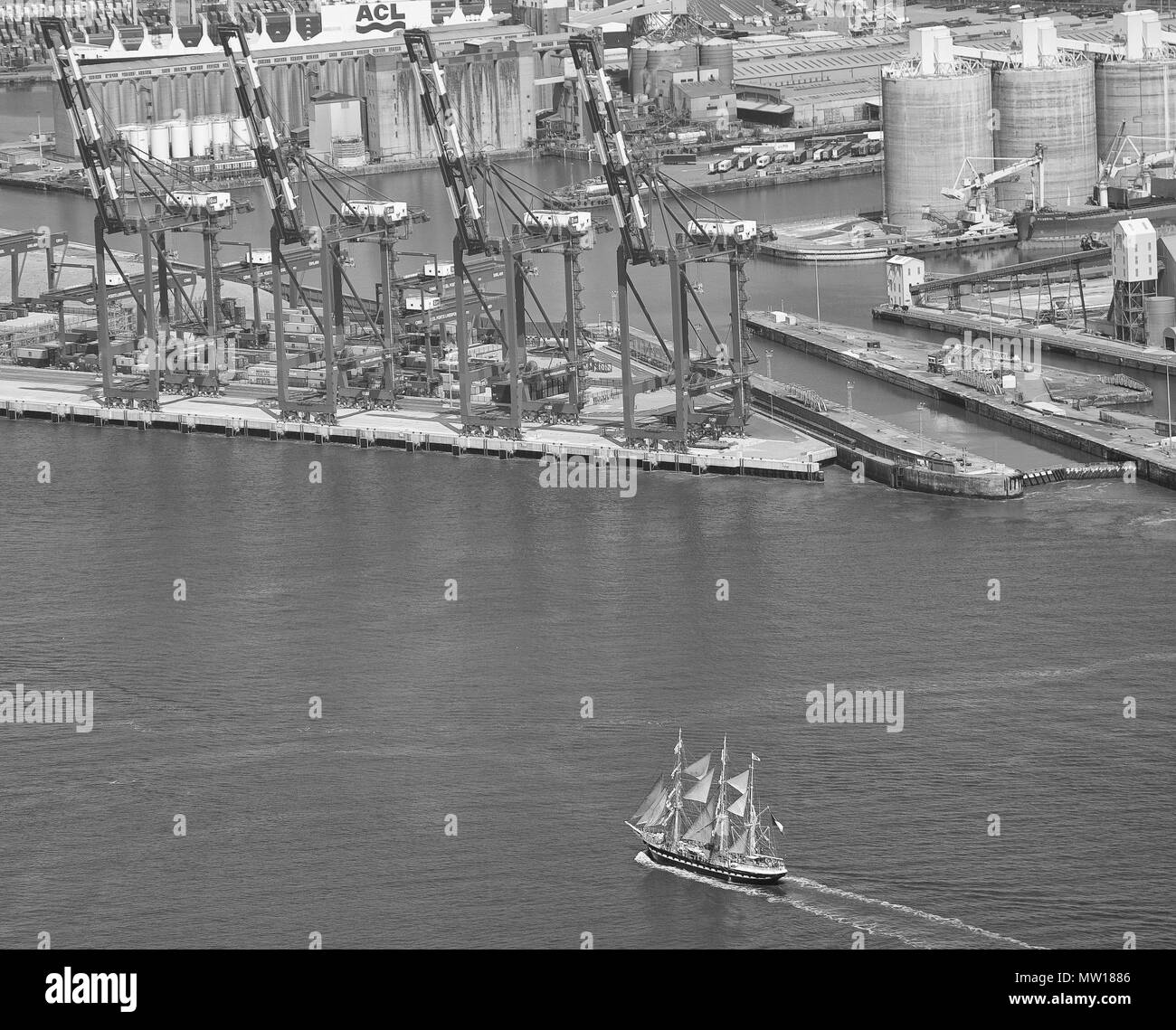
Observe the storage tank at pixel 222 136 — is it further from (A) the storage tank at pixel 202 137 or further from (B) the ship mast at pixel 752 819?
(B) the ship mast at pixel 752 819

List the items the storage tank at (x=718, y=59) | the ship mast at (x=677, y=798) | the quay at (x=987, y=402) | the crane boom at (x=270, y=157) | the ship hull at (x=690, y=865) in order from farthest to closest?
the storage tank at (x=718, y=59) < the crane boom at (x=270, y=157) < the quay at (x=987, y=402) < the ship mast at (x=677, y=798) < the ship hull at (x=690, y=865)

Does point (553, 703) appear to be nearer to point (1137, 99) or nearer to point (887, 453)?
point (887, 453)

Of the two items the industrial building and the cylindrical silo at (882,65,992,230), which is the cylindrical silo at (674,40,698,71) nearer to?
the industrial building

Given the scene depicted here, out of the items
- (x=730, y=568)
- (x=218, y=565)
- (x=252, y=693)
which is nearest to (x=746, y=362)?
(x=730, y=568)

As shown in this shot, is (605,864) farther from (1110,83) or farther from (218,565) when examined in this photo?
(1110,83)

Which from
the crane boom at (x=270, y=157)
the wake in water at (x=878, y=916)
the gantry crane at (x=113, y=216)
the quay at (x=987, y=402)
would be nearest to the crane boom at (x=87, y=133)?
the gantry crane at (x=113, y=216)

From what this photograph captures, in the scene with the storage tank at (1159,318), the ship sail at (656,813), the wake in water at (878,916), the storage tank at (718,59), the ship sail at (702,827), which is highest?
the storage tank at (718,59)
